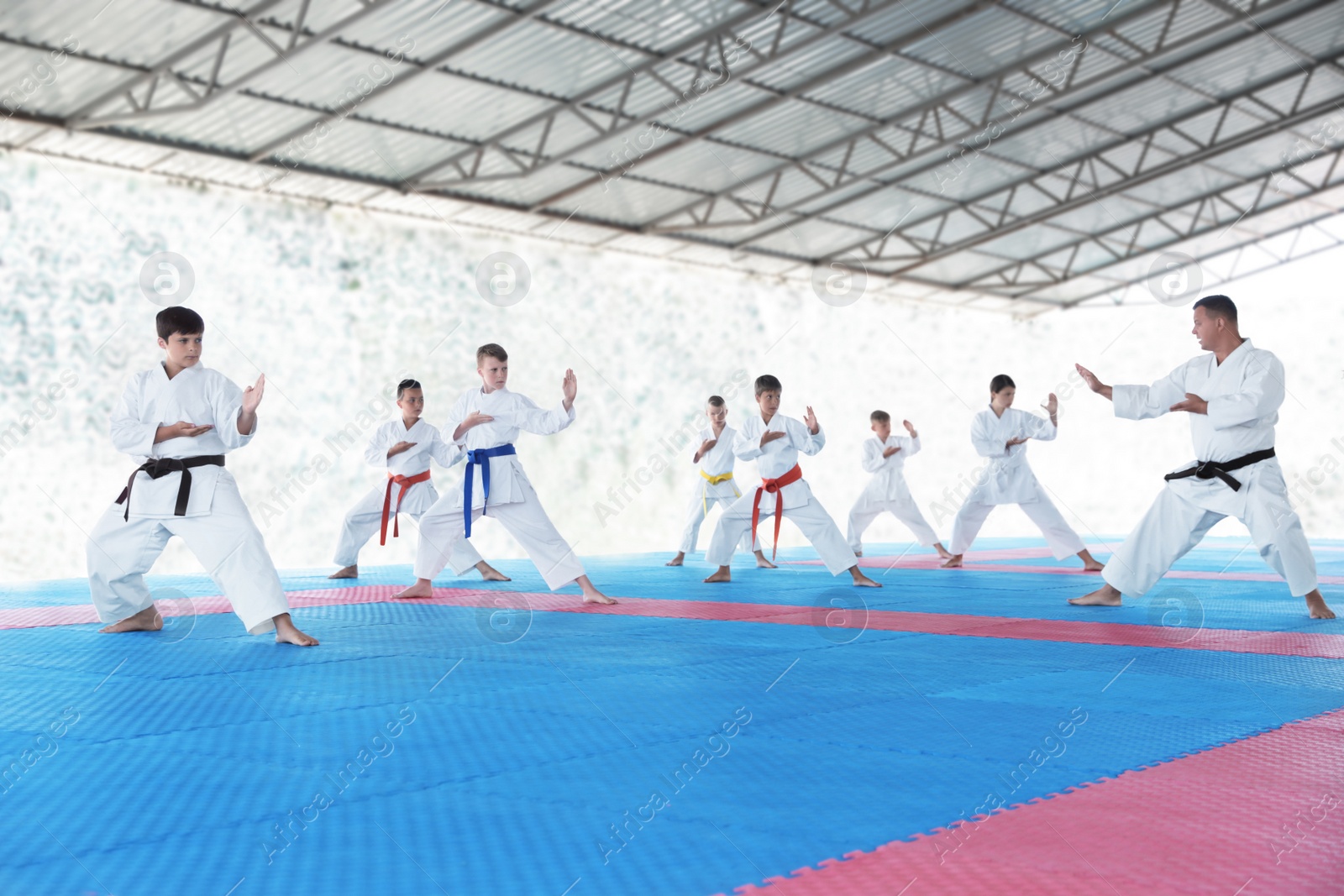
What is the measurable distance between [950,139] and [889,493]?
4595 millimetres

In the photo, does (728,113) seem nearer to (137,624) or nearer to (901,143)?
(901,143)

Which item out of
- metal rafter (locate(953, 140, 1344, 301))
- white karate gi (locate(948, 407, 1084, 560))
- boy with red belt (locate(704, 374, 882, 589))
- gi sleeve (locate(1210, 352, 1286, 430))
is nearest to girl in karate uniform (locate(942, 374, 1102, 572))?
white karate gi (locate(948, 407, 1084, 560))

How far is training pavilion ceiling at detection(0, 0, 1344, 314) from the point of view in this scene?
8570 mm

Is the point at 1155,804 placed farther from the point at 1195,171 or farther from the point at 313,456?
the point at 1195,171

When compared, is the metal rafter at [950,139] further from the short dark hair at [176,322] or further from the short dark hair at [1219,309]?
the short dark hair at [176,322]

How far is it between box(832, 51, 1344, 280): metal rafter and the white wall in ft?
5.29

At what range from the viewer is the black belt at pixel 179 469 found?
15.1 ft

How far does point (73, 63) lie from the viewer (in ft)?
27.1

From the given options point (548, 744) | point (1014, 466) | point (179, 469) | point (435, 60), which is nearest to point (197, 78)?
point (435, 60)

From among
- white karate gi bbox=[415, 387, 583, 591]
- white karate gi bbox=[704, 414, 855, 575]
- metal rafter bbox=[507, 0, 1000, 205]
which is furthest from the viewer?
metal rafter bbox=[507, 0, 1000, 205]

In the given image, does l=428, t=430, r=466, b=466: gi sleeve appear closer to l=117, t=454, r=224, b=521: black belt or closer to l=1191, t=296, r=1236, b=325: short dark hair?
l=117, t=454, r=224, b=521: black belt

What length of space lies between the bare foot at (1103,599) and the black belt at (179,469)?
462 cm

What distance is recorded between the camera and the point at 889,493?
10.3 m

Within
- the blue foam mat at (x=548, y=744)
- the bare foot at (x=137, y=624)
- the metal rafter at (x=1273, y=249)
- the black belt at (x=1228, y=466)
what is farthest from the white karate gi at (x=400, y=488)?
the metal rafter at (x=1273, y=249)
